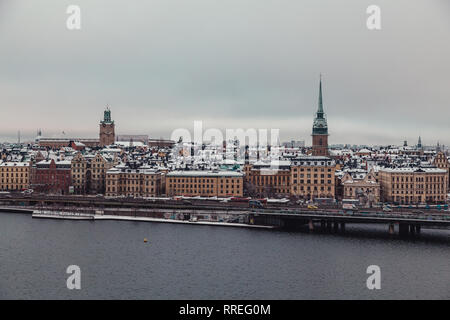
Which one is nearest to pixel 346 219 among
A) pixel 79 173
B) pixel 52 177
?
pixel 79 173

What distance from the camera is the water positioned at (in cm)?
2527

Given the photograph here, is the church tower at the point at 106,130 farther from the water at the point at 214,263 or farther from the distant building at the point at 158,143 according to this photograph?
the water at the point at 214,263

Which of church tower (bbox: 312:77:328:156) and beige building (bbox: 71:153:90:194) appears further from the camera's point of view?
church tower (bbox: 312:77:328:156)

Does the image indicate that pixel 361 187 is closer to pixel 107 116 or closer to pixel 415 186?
pixel 415 186

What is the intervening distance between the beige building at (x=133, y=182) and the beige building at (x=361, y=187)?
64.7 ft

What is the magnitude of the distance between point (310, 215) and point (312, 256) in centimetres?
1090

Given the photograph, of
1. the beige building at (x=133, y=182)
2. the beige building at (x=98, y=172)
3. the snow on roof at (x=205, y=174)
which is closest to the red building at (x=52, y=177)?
the beige building at (x=98, y=172)

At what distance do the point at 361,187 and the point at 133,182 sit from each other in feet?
77.8

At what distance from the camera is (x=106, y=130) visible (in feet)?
381

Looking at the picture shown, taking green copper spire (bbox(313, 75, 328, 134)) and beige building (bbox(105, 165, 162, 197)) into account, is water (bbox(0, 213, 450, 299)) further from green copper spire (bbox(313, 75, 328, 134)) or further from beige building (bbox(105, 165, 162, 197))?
green copper spire (bbox(313, 75, 328, 134))

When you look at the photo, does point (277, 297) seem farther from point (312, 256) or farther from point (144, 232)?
point (144, 232)

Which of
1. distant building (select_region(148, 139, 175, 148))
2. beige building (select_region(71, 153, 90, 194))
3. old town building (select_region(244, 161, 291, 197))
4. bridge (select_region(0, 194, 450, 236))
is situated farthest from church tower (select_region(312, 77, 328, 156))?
distant building (select_region(148, 139, 175, 148))

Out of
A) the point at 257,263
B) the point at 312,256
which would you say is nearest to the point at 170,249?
the point at 257,263

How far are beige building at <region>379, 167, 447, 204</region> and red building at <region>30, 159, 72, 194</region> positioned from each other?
34930 millimetres
